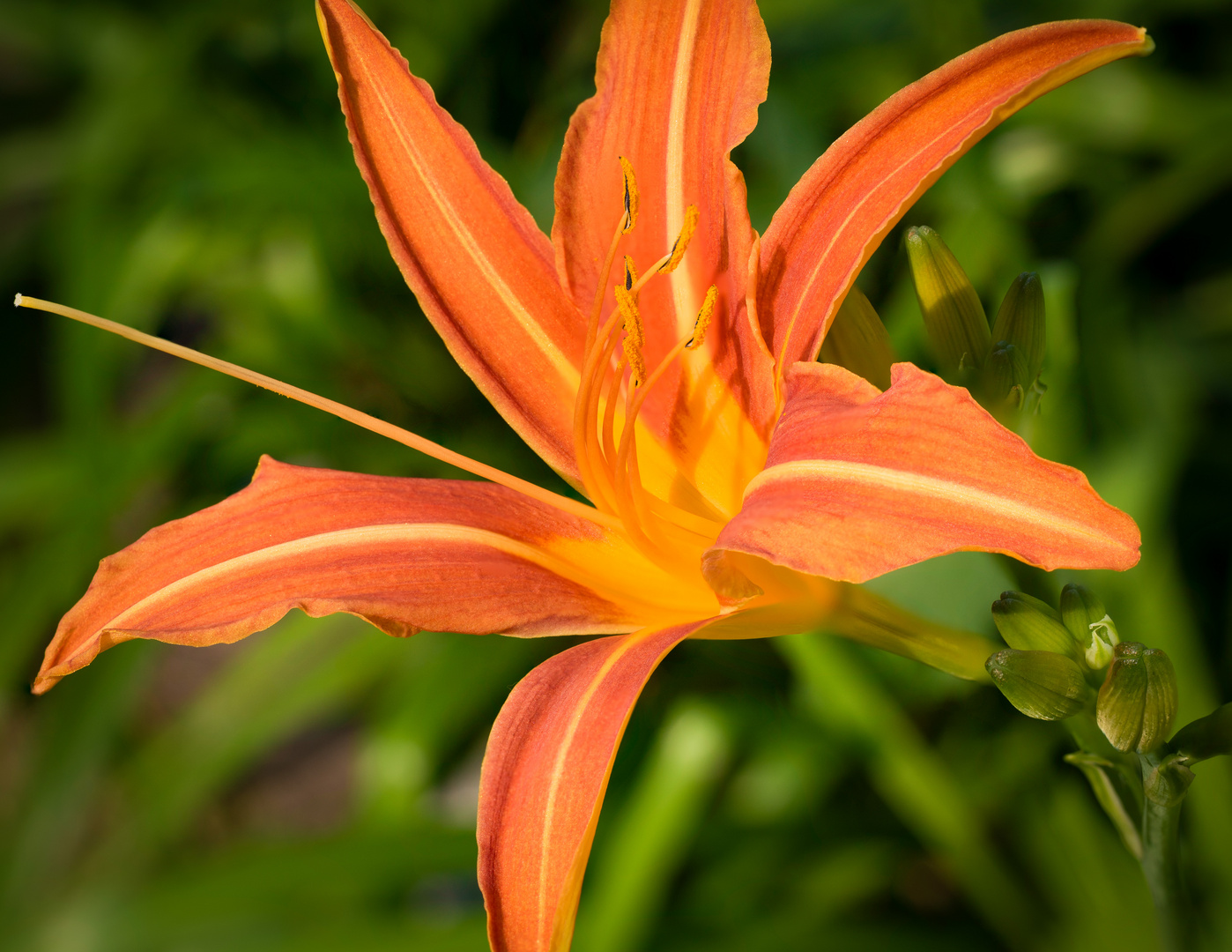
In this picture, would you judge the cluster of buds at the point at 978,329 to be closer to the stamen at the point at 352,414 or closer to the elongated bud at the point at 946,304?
the elongated bud at the point at 946,304

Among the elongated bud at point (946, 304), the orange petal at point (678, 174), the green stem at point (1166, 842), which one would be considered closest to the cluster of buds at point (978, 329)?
the elongated bud at point (946, 304)

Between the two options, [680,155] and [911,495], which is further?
[680,155]

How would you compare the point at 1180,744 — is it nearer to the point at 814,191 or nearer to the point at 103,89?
the point at 814,191

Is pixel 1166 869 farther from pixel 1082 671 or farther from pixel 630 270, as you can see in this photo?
pixel 630 270

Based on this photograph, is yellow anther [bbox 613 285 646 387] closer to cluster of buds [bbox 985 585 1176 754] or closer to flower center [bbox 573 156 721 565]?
flower center [bbox 573 156 721 565]

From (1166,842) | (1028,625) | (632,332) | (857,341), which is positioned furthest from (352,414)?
(1166,842)

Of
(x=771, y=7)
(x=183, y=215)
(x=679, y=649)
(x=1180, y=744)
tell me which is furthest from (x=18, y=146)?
(x=1180, y=744)
